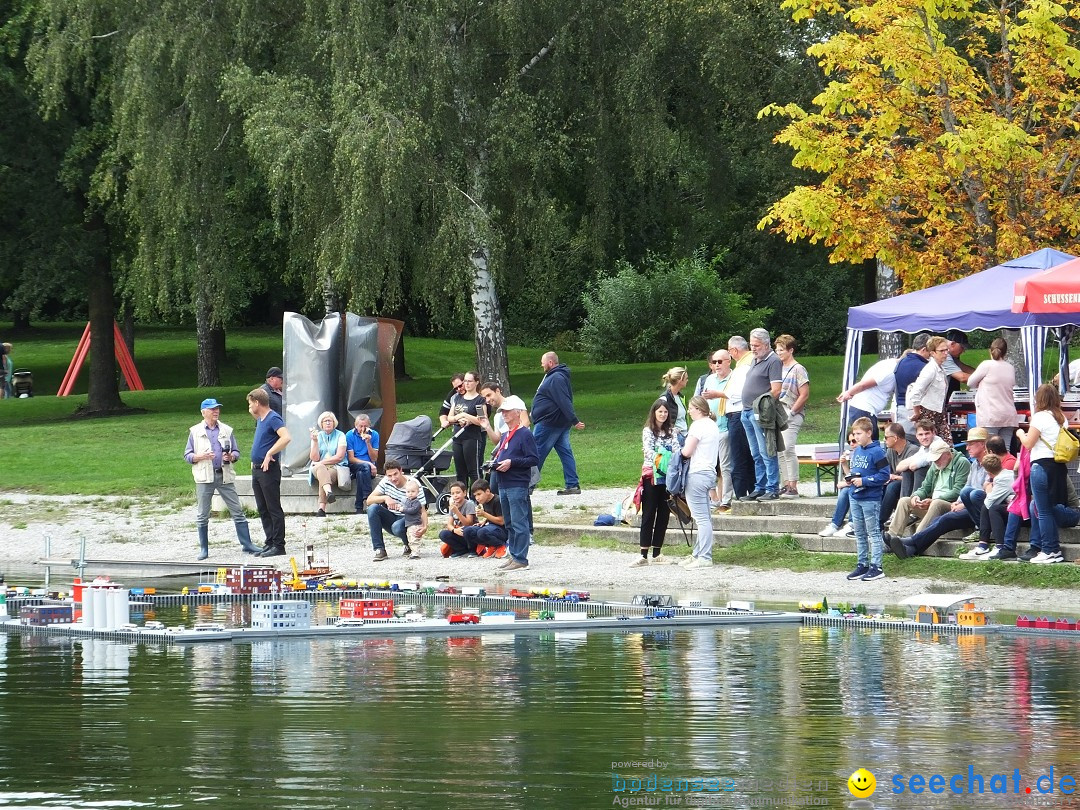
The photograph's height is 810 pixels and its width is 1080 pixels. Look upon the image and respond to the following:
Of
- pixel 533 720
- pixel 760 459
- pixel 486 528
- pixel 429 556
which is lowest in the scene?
pixel 533 720

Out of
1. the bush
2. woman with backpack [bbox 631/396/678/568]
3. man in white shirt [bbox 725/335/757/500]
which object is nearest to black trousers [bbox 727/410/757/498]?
man in white shirt [bbox 725/335/757/500]

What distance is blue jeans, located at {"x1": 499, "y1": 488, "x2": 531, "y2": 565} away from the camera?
59.9 ft

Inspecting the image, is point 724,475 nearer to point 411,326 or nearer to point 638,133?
point 638,133

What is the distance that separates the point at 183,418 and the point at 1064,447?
23265 mm

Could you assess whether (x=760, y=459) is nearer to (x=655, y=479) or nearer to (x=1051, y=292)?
(x=655, y=479)

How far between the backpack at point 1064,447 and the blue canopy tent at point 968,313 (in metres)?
2.43

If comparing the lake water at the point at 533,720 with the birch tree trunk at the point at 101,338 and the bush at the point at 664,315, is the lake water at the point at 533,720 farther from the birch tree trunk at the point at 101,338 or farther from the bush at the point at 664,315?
the bush at the point at 664,315

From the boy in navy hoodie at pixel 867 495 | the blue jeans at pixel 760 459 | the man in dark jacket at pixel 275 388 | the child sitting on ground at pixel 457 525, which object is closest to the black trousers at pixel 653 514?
the blue jeans at pixel 760 459

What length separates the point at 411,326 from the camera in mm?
65562

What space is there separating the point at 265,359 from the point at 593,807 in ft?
154

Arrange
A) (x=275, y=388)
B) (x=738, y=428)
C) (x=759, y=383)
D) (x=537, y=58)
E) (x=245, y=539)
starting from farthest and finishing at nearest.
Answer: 1. (x=537, y=58)
2. (x=275, y=388)
3. (x=245, y=539)
4. (x=738, y=428)
5. (x=759, y=383)

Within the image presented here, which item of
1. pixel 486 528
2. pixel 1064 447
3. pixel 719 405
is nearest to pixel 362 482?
pixel 486 528

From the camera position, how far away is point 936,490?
17.5 m

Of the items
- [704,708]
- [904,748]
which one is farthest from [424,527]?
[904,748]
